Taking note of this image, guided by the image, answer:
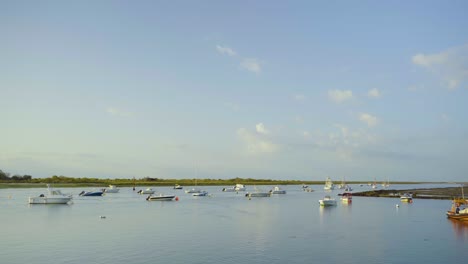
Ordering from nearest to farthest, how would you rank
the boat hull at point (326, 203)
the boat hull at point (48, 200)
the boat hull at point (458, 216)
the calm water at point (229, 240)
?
the calm water at point (229, 240), the boat hull at point (458, 216), the boat hull at point (326, 203), the boat hull at point (48, 200)

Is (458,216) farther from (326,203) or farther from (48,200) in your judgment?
(48,200)

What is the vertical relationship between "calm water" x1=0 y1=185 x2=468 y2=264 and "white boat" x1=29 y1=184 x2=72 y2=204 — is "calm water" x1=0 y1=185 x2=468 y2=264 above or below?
below

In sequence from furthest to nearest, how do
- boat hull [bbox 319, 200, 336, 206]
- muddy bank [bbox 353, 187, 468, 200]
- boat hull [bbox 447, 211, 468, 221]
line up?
muddy bank [bbox 353, 187, 468, 200]
boat hull [bbox 319, 200, 336, 206]
boat hull [bbox 447, 211, 468, 221]

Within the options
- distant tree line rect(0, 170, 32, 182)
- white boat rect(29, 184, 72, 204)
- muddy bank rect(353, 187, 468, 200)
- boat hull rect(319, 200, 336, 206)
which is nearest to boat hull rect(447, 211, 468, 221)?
boat hull rect(319, 200, 336, 206)

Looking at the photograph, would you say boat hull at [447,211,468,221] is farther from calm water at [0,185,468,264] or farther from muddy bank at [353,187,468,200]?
muddy bank at [353,187,468,200]

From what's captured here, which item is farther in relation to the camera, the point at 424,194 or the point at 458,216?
the point at 424,194

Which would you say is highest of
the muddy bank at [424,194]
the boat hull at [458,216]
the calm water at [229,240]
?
the muddy bank at [424,194]

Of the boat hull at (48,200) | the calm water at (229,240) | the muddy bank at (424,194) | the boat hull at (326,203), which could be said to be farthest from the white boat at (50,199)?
the muddy bank at (424,194)

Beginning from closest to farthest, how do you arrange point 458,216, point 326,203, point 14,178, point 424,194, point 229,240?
point 229,240, point 458,216, point 326,203, point 424,194, point 14,178

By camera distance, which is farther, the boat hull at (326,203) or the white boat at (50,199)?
the white boat at (50,199)

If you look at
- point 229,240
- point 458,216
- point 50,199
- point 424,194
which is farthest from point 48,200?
point 424,194

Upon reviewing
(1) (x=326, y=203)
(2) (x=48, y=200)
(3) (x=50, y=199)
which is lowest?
(1) (x=326, y=203)

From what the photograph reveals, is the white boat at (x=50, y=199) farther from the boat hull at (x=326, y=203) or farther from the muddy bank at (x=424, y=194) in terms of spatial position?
the muddy bank at (x=424, y=194)

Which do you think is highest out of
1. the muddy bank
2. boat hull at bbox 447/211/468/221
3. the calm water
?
the muddy bank
